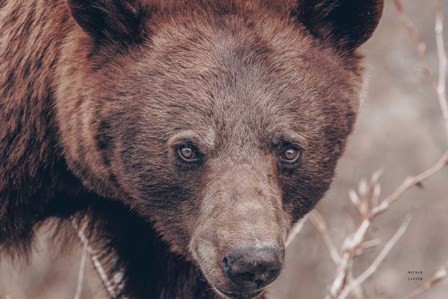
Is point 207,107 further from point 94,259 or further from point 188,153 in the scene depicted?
point 94,259

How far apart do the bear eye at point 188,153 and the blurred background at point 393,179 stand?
7.58 m

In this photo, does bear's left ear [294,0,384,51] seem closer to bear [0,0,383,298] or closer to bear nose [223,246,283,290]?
bear [0,0,383,298]

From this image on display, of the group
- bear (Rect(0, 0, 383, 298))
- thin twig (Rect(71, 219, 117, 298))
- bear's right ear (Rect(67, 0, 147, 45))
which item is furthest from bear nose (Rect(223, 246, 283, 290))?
thin twig (Rect(71, 219, 117, 298))

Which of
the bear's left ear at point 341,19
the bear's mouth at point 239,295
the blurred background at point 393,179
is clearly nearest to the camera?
the bear's mouth at point 239,295

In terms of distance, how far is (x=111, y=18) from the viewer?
5.30 meters

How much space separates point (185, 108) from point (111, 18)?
0.55 metres

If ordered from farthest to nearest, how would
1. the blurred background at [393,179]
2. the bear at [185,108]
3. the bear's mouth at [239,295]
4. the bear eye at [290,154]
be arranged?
the blurred background at [393,179], the bear eye at [290,154], the bear at [185,108], the bear's mouth at [239,295]

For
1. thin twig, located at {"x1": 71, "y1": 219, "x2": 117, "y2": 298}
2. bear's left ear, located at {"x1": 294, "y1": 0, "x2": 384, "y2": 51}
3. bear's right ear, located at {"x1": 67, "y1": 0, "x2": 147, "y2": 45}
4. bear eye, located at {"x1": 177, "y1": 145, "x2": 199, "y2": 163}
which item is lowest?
thin twig, located at {"x1": 71, "y1": 219, "x2": 117, "y2": 298}

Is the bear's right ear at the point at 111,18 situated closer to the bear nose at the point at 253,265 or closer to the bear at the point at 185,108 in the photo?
the bear at the point at 185,108

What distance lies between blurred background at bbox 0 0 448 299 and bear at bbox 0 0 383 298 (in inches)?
282

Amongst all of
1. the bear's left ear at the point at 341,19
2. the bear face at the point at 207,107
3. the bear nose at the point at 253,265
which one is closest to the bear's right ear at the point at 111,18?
the bear face at the point at 207,107

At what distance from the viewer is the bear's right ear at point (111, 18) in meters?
5.23

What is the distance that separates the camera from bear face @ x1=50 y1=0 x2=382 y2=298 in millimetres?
5047

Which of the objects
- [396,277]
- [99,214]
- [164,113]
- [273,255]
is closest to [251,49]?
[164,113]
